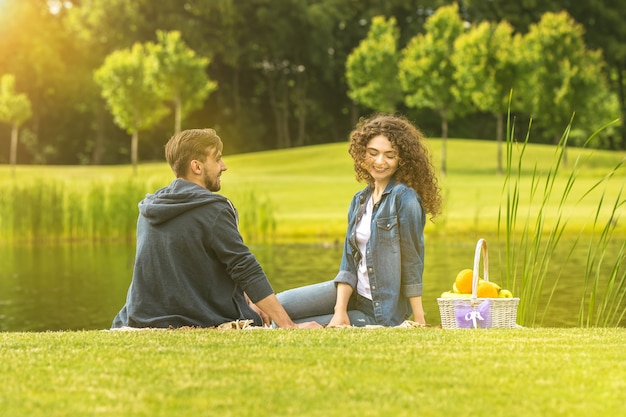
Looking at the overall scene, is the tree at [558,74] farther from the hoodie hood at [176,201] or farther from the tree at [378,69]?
the hoodie hood at [176,201]

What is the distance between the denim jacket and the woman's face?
0.32ft

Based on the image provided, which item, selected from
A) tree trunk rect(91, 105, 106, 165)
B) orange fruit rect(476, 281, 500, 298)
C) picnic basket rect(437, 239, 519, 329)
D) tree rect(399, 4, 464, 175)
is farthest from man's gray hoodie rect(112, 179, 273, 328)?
tree trunk rect(91, 105, 106, 165)

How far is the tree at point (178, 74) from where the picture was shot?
35.4 meters

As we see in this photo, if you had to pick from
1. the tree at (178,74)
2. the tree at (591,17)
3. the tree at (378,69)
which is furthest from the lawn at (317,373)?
the tree at (591,17)

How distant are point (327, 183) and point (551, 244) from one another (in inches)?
636

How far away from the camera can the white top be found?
195 inches

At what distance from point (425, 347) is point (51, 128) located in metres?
43.8

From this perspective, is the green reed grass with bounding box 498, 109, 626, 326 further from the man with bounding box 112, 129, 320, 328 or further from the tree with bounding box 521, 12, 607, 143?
the tree with bounding box 521, 12, 607, 143

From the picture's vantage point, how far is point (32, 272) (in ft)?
43.2

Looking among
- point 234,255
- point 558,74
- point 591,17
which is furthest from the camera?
point 591,17

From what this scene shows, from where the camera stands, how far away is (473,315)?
494cm

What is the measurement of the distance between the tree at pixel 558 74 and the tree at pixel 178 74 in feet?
36.9

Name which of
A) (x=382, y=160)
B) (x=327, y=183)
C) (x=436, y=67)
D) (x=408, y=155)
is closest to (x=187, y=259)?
(x=382, y=160)

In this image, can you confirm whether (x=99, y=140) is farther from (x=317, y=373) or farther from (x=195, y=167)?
(x=317, y=373)
